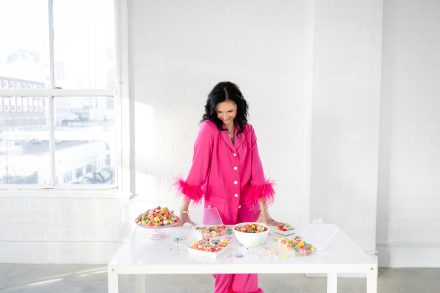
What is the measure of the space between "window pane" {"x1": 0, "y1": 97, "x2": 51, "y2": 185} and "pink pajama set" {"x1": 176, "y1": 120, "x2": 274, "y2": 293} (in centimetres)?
203

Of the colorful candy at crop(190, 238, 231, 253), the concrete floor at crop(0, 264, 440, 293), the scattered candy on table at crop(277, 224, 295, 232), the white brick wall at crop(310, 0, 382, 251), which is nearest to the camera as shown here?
the colorful candy at crop(190, 238, 231, 253)

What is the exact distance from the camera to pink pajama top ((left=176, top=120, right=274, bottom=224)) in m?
2.49

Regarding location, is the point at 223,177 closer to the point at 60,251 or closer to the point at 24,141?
the point at 60,251

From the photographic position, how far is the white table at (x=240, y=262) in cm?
187

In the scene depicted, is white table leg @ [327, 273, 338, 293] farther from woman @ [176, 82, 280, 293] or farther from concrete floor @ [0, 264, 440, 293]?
concrete floor @ [0, 264, 440, 293]

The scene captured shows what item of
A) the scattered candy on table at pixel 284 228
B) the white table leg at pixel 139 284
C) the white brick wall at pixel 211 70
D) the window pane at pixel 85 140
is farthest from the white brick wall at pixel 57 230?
the scattered candy on table at pixel 284 228

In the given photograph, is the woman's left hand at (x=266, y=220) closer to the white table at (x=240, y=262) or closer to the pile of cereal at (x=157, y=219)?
the white table at (x=240, y=262)

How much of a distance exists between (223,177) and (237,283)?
0.63 meters

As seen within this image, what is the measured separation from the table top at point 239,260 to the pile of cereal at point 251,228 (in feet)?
0.25

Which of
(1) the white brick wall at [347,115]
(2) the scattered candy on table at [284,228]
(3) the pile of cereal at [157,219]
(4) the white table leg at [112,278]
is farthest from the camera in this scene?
Answer: (1) the white brick wall at [347,115]

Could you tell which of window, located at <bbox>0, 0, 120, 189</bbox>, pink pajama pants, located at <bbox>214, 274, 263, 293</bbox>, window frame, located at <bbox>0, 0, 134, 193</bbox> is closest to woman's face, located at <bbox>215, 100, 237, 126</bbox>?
pink pajama pants, located at <bbox>214, 274, 263, 293</bbox>

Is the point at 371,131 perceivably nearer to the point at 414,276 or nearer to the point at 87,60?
the point at 414,276

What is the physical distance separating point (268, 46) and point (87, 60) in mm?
1665

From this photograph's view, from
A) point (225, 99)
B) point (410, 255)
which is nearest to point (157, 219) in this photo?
point (225, 99)
